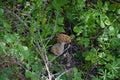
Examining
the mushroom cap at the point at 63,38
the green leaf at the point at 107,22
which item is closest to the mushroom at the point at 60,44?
the mushroom cap at the point at 63,38

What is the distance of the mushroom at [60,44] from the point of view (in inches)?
98.0

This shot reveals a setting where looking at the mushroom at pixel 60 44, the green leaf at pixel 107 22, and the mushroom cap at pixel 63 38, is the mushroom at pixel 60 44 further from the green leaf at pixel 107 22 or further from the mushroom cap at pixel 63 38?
the green leaf at pixel 107 22

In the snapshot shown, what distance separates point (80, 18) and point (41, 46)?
375 millimetres

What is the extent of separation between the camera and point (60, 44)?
250 centimetres

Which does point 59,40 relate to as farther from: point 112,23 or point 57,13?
point 112,23

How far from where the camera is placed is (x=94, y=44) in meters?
2.56

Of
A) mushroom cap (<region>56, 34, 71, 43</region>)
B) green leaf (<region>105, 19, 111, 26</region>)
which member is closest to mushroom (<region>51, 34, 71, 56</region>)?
mushroom cap (<region>56, 34, 71, 43</region>)

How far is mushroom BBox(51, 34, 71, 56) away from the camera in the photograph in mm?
2488

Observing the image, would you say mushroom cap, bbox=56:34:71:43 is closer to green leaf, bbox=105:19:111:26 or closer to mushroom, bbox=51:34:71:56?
mushroom, bbox=51:34:71:56

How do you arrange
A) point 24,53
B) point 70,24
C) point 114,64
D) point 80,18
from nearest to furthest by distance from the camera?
point 24,53, point 114,64, point 80,18, point 70,24

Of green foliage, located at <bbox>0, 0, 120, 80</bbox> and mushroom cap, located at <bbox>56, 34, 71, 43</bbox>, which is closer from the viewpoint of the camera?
green foliage, located at <bbox>0, 0, 120, 80</bbox>

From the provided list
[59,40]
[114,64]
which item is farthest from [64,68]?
[114,64]

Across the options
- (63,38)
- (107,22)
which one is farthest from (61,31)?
(107,22)

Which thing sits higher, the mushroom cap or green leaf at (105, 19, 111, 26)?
green leaf at (105, 19, 111, 26)
